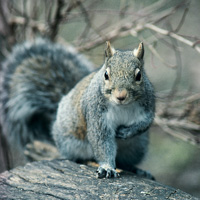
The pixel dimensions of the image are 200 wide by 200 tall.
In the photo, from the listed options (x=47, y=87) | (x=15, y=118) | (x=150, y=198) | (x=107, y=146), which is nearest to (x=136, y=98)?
(x=107, y=146)

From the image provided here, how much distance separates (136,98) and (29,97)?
1086mm

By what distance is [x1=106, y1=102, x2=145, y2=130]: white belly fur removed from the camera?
5.94ft

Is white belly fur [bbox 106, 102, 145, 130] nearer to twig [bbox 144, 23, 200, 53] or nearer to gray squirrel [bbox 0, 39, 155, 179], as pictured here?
gray squirrel [bbox 0, 39, 155, 179]

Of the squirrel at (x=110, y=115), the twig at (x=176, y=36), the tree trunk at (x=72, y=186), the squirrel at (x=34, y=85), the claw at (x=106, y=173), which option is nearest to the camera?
the tree trunk at (x=72, y=186)

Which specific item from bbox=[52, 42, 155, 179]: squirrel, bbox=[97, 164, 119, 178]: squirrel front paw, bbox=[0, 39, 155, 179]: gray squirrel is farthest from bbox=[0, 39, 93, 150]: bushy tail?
bbox=[97, 164, 119, 178]: squirrel front paw

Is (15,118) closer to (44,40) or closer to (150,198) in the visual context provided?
(44,40)

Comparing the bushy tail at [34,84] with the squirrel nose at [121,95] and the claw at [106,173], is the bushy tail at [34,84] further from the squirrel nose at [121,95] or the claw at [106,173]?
the squirrel nose at [121,95]

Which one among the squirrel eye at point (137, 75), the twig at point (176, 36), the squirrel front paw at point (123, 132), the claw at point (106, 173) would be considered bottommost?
the claw at point (106, 173)

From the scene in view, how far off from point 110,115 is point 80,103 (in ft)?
0.89

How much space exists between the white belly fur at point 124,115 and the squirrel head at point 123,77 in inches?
3.9

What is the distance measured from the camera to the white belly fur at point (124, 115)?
1.81m

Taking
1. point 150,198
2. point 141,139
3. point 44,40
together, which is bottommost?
point 150,198

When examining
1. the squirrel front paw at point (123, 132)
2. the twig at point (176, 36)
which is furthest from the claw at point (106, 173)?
the twig at point (176, 36)

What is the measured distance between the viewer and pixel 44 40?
9.20ft
